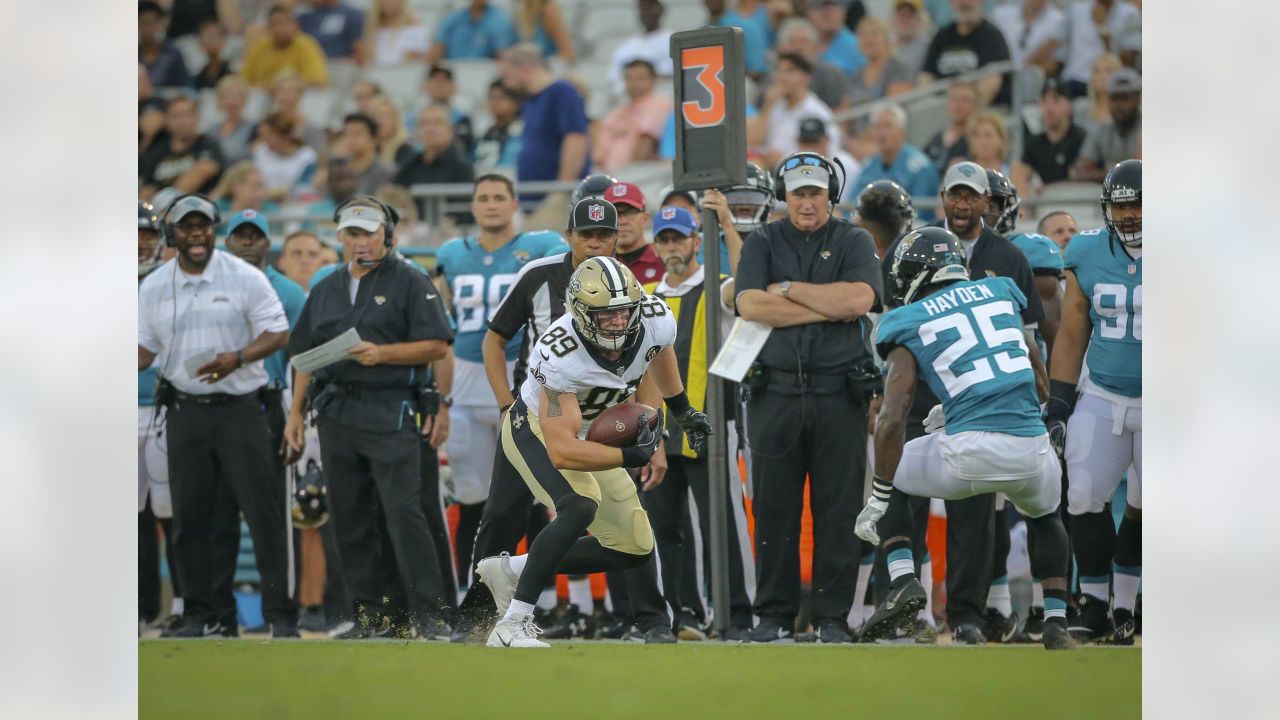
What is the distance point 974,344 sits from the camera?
6852mm

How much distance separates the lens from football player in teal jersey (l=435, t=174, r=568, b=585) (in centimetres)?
859

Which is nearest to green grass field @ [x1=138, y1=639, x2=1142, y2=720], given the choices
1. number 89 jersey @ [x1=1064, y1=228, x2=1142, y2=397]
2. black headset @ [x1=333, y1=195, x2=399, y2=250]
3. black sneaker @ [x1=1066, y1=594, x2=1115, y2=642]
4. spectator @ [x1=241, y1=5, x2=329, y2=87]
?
black sneaker @ [x1=1066, y1=594, x2=1115, y2=642]

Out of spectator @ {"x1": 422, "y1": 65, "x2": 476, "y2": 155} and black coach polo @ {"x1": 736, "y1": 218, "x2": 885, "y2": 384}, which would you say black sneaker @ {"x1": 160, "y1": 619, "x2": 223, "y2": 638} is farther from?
spectator @ {"x1": 422, "y1": 65, "x2": 476, "y2": 155}

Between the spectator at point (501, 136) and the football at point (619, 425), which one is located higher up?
the spectator at point (501, 136)

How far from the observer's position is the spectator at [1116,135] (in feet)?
35.6

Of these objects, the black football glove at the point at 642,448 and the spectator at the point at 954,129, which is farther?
the spectator at the point at 954,129

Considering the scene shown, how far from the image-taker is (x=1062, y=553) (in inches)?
269

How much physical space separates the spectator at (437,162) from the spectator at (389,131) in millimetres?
308

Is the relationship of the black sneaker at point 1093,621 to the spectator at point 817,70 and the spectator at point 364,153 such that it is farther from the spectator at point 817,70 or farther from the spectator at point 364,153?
the spectator at point 364,153

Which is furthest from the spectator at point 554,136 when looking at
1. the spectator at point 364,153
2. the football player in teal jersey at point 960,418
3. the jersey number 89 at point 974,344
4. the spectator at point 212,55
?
the jersey number 89 at point 974,344

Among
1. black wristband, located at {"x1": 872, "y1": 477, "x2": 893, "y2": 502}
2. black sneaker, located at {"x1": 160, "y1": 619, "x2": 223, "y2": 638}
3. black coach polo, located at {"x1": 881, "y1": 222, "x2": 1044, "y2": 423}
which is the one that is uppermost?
black coach polo, located at {"x1": 881, "y1": 222, "x2": 1044, "y2": 423}

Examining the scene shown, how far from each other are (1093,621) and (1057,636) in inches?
26.5

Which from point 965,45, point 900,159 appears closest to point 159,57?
point 965,45

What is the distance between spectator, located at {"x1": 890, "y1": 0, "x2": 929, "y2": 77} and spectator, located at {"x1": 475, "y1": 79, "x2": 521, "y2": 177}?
292 centimetres
